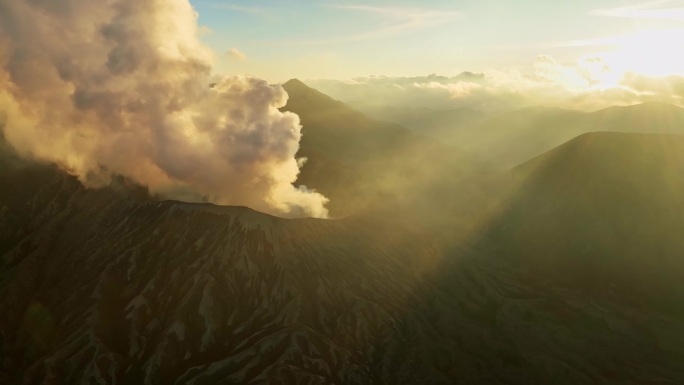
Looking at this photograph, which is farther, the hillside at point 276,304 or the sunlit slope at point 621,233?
the sunlit slope at point 621,233

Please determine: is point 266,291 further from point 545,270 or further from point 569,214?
point 569,214

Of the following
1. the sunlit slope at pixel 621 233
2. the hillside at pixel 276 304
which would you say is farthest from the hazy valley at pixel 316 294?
the sunlit slope at pixel 621 233

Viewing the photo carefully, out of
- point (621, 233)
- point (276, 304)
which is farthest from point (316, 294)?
point (621, 233)

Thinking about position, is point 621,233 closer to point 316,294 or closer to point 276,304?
point 316,294

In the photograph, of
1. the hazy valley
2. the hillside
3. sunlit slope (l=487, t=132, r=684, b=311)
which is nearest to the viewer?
the hillside

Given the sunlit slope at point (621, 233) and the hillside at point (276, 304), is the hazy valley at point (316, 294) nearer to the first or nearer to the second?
the hillside at point (276, 304)

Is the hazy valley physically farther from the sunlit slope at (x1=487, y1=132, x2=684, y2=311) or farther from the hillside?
the sunlit slope at (x1=487, y1=132, x2=684, y2=311)

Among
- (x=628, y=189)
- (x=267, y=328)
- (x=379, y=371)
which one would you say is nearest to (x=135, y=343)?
(x=267, y=328)

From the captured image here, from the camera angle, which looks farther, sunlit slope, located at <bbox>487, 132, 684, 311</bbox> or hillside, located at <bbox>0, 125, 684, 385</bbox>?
sunlit slope, located at <bbox>487, 132, 684, 311</bbox>

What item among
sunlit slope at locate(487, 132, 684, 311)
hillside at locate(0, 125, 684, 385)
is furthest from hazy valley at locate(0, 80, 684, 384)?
sunlit slope at locate(487, 132, 684, 311)
